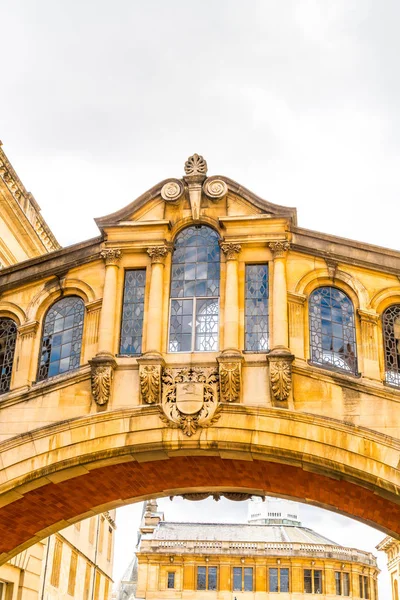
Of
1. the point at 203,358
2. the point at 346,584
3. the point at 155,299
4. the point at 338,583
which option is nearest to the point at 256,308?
the point at 203,358

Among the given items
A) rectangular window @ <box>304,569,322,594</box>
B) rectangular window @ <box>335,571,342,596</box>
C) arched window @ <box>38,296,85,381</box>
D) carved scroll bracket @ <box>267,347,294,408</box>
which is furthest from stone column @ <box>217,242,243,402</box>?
rectangular window @ <box>335,571,342,596</box>

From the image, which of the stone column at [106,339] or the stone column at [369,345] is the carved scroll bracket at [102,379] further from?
the stone column at [369,345]

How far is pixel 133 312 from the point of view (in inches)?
674

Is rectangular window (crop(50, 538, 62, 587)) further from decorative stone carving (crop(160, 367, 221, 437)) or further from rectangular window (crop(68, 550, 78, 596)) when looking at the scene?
decorative stone carving (crop(160, 367, 221, 437))

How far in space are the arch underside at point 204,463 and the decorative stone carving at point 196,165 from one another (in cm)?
526

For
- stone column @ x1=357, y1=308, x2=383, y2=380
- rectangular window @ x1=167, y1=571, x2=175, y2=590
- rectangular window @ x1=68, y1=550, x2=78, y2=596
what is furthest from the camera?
rectangular window @ x1=167, y1=571, x2=175, y2=590

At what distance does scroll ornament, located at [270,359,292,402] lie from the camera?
15.6m

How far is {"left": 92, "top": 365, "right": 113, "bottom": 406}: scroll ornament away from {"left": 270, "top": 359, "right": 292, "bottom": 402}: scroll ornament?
3309 mm

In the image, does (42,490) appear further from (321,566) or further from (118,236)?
(321,566)

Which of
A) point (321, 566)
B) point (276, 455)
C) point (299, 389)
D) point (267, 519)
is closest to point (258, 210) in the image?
point (299, 389)

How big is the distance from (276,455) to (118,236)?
5.82m

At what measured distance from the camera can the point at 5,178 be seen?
23.1 m

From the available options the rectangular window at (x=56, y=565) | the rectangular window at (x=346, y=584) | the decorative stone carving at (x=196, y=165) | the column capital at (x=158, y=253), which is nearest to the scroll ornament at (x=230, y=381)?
the column capital at (x=158, y=253)

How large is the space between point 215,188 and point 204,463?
6.05 metres
